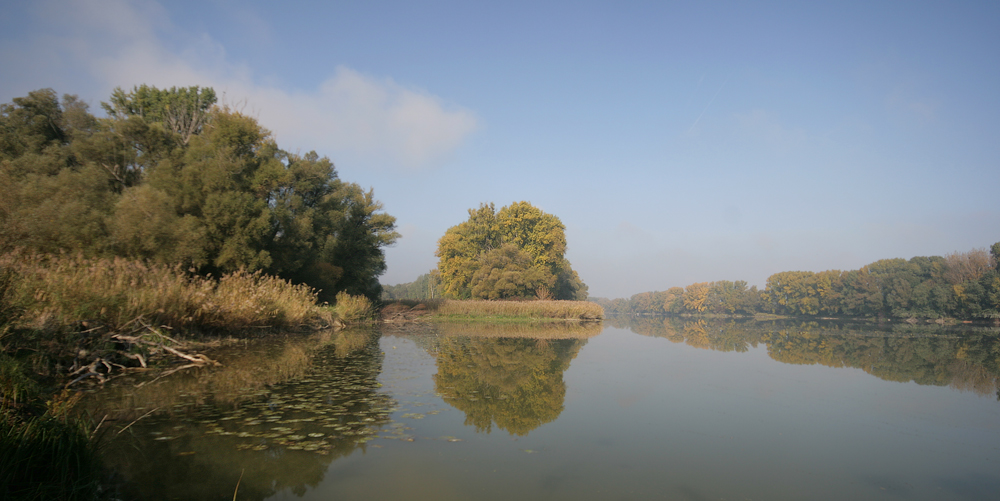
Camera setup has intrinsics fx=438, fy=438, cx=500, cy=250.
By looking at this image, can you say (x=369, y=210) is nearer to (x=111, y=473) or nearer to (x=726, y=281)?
(x=111, y=473)

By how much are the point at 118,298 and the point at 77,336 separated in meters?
1.20

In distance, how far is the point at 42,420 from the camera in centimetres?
289

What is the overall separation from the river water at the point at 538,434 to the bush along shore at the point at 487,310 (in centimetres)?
2010

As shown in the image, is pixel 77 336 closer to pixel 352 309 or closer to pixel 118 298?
pixel 118 298

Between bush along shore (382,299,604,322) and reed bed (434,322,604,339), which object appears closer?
reed bed (434,322,604,339)

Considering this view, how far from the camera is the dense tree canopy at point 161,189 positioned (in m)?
12.8

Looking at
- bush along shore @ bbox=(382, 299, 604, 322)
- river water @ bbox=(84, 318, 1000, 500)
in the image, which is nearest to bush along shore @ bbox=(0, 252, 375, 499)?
river water @ bbox=(84, 318, 1000, 500)

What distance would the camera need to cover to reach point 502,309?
30344mm

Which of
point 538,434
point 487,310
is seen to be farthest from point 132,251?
point 487,310

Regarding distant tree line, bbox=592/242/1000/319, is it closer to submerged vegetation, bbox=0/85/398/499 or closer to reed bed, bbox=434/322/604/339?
reed bed, bbox=434/322/604/339

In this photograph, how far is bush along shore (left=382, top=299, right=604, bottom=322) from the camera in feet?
95.5

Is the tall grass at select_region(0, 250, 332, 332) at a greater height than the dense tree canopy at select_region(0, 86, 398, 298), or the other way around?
the dense tree canopy at select_region(0, 86, 398, 298)

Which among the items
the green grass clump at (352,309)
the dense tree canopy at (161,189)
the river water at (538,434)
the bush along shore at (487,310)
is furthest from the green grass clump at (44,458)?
the bush along shore at (487,310)

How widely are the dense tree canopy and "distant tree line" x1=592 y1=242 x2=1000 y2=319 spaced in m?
57.0
